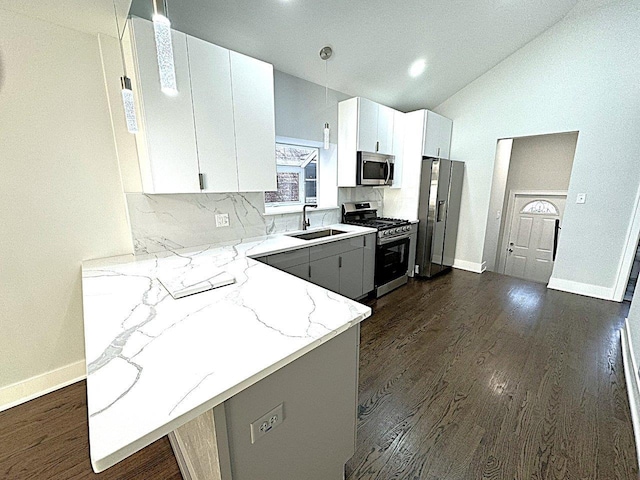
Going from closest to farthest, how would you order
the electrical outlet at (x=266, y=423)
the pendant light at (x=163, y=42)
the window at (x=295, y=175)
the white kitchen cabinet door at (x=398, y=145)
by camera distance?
the electrical outlet at (x=266, y=423) < the pendant light at (x=163, y=42) < the window at (x=295, y=175) < the white kitchen cabinet door at (x=398, y=145)

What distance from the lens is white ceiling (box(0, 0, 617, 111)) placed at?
75.7 inches

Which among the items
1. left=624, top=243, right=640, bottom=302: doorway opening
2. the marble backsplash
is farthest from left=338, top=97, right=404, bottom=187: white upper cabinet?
left=624, top=243, right=640, bottom=302: doorway opening

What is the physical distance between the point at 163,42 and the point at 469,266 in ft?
15.3

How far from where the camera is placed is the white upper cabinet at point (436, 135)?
3822mm

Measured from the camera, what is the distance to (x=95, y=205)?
6.50 feet

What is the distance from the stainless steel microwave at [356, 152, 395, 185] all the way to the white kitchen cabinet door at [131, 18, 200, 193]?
1.94 metres

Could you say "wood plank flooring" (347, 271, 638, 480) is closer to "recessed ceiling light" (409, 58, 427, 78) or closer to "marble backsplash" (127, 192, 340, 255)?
"marble backsplash" (127, 192, 340, 255)

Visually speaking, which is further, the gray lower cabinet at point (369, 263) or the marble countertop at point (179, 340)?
the gray lower cabinet at point (369, 263)

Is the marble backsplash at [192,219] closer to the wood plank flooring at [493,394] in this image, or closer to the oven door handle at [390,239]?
the oven door handle at [390,239]

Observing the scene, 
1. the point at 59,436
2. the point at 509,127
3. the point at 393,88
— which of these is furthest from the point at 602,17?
the point at 59,436

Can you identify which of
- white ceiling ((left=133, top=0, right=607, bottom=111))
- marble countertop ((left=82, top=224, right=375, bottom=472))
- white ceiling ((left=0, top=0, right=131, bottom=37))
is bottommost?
marble countertop ((left=82, top=224, right=375, bottom=472))

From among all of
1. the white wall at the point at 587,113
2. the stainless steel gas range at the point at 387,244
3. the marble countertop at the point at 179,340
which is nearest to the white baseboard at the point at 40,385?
the marble countertop at the point at 179,340

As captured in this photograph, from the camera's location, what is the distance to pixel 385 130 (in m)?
3.63

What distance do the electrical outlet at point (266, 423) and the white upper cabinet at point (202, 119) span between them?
1618mm
